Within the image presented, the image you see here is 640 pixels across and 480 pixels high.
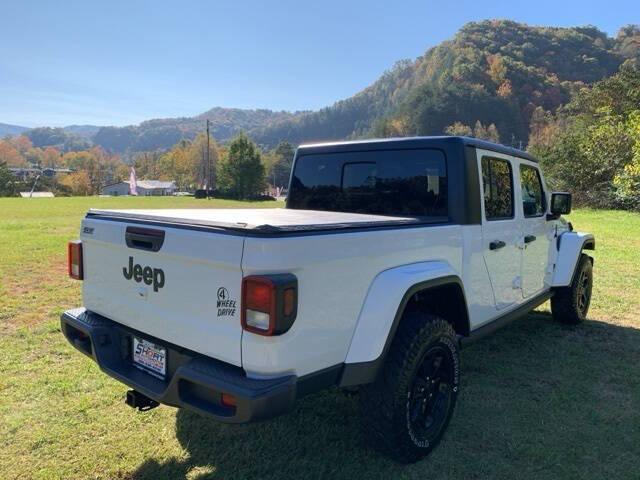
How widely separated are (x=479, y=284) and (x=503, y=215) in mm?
729

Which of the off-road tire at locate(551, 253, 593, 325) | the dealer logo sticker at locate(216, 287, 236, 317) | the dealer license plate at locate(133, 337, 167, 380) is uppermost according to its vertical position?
the dealer logo sticker at locate(216, 287, 236, 317)

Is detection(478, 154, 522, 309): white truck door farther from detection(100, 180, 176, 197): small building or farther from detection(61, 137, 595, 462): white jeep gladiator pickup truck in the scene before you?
detection(100, 180, 176, 197): small building

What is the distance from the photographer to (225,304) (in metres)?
2.09

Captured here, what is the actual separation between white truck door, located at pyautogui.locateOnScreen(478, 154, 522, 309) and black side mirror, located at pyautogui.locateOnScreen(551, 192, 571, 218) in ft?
3.18

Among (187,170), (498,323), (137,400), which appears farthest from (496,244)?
(187,170)

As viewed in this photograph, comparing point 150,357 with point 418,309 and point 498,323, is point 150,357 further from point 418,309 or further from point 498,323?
point 498,323

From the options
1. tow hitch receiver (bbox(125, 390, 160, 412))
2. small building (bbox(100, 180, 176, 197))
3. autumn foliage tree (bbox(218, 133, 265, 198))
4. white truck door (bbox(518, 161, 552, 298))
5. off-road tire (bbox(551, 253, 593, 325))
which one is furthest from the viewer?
small building (bbox(100, 180, 176, 197))

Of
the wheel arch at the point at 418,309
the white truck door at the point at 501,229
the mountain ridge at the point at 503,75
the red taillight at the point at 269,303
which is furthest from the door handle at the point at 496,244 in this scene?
the mountain ridge at the point at 503,75

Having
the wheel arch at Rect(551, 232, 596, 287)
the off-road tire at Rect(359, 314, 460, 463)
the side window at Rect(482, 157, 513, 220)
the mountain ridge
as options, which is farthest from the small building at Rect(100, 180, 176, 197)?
the off-road tire at Rect(359, 314, 460, 463)

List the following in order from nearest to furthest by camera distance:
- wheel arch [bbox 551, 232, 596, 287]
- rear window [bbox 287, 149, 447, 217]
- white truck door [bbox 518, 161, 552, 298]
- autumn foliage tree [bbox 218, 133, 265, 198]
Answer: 1. rear window [bbox 287, 149, 447, 217]
2. white truck door [bbox 518, 161, 552, 298]
3. wheel arch [bbox 551, 232, 596, 287]
4. autumn foliage tree [bbox 218, 133, 265, 198]

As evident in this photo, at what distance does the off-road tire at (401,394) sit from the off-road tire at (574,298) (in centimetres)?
314

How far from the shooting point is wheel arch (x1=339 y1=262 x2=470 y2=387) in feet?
7.66

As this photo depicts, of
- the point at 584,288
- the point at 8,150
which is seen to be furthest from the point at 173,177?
the point at 584,288

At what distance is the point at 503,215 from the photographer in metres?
3.71
